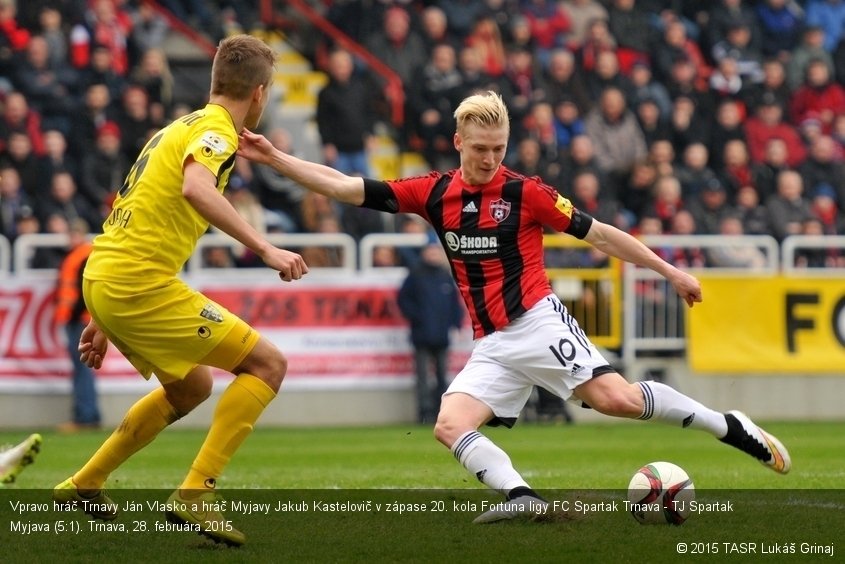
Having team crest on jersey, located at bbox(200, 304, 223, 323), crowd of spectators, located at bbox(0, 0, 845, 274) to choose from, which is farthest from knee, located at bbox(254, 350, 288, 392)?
crowd of spectators, located at bbox(0, 0, 845, 274)

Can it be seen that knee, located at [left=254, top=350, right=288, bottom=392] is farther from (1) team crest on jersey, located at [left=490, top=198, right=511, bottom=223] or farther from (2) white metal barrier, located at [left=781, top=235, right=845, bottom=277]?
(2) white metal barrier, located at [left=781, top=235, right=845, bottom=277]

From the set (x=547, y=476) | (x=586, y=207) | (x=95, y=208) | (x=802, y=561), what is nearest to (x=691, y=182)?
(x=586, y=207)

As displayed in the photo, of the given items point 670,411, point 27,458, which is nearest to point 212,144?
point 27,458

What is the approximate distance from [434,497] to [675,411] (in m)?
1.64

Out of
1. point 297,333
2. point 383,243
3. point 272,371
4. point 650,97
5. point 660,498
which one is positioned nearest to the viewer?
point 272,371

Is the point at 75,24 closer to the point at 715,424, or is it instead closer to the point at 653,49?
the point at 653,49

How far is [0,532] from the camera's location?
7234 mm

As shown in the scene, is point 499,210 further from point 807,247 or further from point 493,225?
point 807,247

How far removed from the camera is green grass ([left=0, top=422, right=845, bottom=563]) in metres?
6.69

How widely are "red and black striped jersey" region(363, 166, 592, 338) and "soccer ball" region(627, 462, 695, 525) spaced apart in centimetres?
109

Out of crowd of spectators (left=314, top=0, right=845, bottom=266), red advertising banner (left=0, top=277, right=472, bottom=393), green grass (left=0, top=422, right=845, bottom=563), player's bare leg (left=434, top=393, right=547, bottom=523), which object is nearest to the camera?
green grass (left=0, top=422, right=845, bottom=563)

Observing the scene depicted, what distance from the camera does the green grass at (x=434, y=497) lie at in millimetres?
6688

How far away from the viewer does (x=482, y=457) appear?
7453 mm

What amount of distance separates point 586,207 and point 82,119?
5.86m
